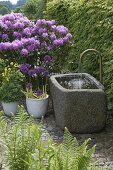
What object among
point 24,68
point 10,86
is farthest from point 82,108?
point 24,68

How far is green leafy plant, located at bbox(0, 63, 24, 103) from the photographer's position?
6077 mm

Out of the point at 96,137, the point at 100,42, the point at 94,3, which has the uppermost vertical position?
the point at 94,3

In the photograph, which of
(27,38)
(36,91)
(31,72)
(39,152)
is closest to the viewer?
(39,152)

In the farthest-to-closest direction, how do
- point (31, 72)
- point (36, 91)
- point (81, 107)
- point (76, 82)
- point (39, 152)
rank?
point (31, 72) < point (36, 91) < point (76, 82) < point (81, 107) < point (39, 152)

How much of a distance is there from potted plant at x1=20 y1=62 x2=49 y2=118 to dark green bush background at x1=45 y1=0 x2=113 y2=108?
776 mm

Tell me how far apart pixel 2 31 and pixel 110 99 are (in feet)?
9.33

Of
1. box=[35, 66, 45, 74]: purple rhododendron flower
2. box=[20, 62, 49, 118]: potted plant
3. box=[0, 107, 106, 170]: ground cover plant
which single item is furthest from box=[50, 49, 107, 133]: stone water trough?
box=[0, 107, 106, 170]: ground cover plant

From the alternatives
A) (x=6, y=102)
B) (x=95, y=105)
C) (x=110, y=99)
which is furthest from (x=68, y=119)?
(x=6, y=102)

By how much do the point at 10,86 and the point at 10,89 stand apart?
0.18 ft

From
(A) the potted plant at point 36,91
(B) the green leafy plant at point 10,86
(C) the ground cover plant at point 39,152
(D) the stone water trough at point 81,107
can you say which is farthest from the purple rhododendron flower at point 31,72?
(C) the ground cover plant at point 39,152

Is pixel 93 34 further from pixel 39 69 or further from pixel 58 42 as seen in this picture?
pixel 39 69

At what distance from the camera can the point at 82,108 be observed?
202 inches

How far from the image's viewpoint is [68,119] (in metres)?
5.18

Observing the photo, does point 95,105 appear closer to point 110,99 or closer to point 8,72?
point 110,99
